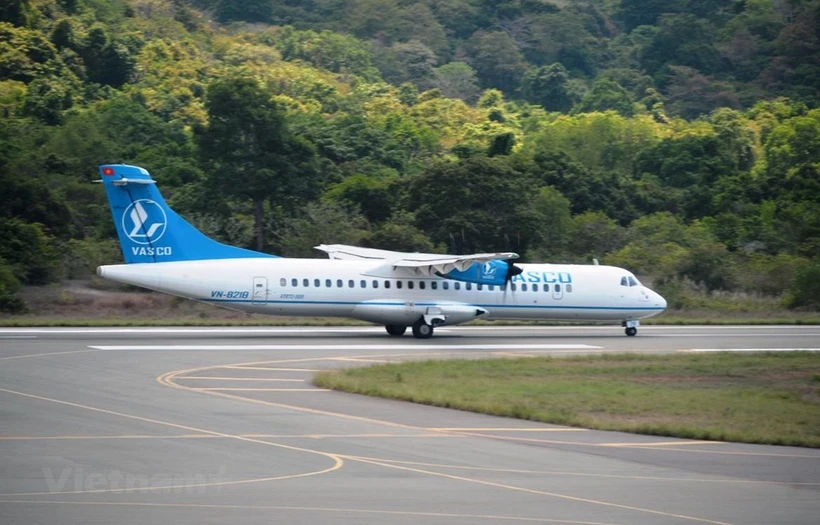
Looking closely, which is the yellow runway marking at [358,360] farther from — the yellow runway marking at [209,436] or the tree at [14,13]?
the tree at [14,13]

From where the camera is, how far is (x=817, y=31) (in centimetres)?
10394

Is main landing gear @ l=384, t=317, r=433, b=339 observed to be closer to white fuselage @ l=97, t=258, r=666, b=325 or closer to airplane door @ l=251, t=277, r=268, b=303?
white fuselage @ l=97, t=258, r=666, b=325

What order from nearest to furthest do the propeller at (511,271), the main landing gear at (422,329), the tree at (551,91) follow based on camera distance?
the main landing gear at (422,329), the propeller at (511,271), the tree at (551,91)

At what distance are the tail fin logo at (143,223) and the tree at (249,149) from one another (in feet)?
69.5

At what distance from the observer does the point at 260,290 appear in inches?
1222

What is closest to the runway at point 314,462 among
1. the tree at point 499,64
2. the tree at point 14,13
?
the tree at point 14,13

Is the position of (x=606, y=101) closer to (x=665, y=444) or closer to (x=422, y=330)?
(x=422, y=330)

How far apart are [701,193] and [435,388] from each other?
45343 millimetres

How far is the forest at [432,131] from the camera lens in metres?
49.6

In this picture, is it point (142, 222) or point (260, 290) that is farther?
point (260, 290)

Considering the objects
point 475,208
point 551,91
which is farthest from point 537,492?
point 551,91

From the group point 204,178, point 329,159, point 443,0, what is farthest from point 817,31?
point 204,178

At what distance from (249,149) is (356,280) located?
22.7 m

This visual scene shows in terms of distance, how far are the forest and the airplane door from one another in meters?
11.7
